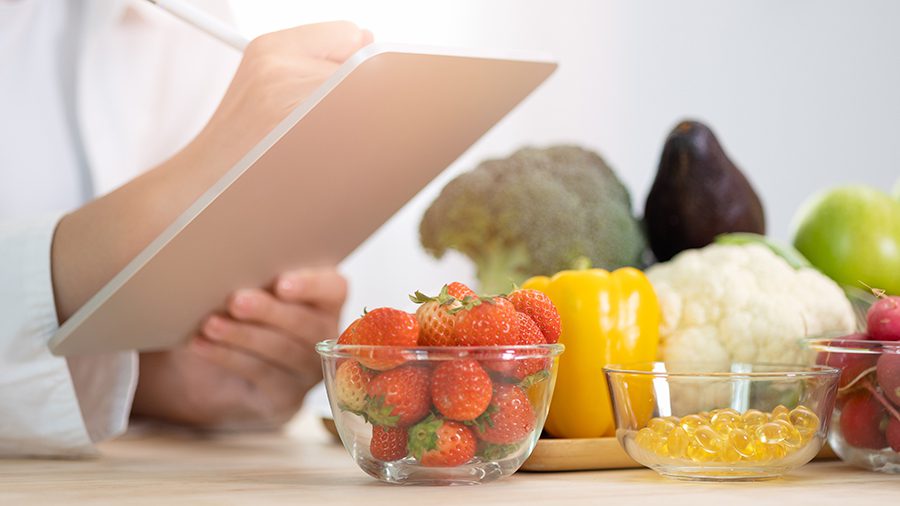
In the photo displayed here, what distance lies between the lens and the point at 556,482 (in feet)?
2.26

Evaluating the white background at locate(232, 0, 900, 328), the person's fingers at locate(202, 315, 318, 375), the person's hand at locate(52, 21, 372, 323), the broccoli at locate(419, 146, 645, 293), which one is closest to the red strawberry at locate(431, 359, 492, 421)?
the person's hand at locate(52, 21, 372, 323)

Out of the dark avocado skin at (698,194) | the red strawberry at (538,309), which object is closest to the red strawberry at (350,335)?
the red strawberry at (538,309)

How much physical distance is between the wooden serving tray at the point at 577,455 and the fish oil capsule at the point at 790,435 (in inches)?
4.6

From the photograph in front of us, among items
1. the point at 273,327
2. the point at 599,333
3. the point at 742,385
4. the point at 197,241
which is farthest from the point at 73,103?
the point at 742,385

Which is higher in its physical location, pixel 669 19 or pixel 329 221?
pixel 669 19

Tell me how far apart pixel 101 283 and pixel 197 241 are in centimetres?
14

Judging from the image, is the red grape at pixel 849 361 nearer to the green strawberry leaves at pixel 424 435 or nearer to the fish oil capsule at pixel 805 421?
the fish oil capsule at pixel 805 421

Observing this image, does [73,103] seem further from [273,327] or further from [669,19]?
[669,19]

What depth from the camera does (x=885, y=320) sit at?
0.73 meters

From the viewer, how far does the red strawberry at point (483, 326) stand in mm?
618

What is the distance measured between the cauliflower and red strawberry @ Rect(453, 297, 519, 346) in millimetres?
295

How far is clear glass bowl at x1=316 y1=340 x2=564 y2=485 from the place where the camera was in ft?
1.98

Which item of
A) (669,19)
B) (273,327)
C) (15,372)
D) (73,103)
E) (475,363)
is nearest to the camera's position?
(475,363)

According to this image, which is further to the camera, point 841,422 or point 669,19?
point 669,19
